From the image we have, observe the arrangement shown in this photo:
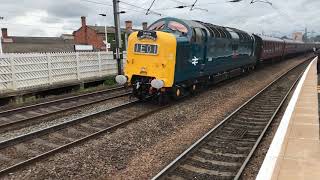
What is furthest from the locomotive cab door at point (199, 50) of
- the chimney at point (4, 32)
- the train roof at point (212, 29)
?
the chimney at point (4, 32)

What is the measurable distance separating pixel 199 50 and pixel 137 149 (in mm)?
6837

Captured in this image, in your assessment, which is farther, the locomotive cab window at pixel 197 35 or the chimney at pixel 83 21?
the chimney at pixel 83 21

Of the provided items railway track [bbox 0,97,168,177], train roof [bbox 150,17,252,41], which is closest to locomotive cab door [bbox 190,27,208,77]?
train roof [bbox 150,17,252,41]

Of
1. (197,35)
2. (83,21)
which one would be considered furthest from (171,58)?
(83,21)

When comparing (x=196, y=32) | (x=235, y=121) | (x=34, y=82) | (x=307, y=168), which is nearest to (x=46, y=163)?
(x=307, y=168)

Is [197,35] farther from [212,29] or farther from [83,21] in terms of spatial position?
[83,21]

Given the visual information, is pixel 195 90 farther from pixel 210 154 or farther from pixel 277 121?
pixel 210 154

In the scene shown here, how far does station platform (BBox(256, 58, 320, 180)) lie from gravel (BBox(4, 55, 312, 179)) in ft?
6.40

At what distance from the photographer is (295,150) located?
730 centimetres

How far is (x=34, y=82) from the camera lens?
16.2 metres

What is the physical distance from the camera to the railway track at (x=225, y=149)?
6.57 metres

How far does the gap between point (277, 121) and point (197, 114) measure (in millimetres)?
2497

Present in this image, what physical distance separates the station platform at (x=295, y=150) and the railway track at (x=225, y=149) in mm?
458

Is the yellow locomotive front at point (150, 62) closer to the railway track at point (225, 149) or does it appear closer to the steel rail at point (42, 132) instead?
the steel rail at point (42, 132)
